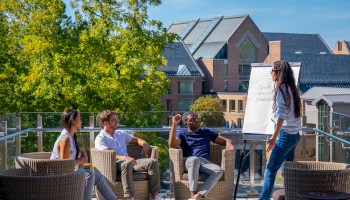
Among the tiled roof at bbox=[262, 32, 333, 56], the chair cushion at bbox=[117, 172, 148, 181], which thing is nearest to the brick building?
the tiled roof at bbox=[262, 32, 333, 56]

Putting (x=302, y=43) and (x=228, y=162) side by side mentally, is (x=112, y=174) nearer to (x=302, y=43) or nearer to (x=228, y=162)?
(x=228, y=162)

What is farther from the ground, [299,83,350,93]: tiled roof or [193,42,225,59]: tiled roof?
[193,42,225,59]: tiled roof

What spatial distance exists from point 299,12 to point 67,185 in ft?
358

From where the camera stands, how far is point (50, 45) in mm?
27422

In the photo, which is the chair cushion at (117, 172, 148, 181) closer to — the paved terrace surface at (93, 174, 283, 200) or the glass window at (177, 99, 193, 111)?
the paved terrace surface at (93, 174, 283, 200)

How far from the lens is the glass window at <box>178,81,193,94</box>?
254ft

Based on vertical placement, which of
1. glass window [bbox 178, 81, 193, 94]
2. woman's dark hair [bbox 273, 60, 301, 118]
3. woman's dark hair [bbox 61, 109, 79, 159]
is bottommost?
woman's dark hair [bbox 61, 109, 79, 159]

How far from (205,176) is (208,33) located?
83230mm

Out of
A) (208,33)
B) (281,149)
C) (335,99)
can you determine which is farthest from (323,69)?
(281,149)

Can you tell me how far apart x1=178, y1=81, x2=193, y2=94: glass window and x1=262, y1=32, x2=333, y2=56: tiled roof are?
25238 mm

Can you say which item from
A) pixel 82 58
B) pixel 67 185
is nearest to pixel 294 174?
pixel 67 185

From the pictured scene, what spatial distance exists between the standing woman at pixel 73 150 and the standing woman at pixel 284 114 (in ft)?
5.28

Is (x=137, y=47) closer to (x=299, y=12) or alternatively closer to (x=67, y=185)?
(x=67, y=185)

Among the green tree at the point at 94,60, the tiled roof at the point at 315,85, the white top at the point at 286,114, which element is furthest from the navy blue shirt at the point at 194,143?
the tiled roof at the point at 315,85
